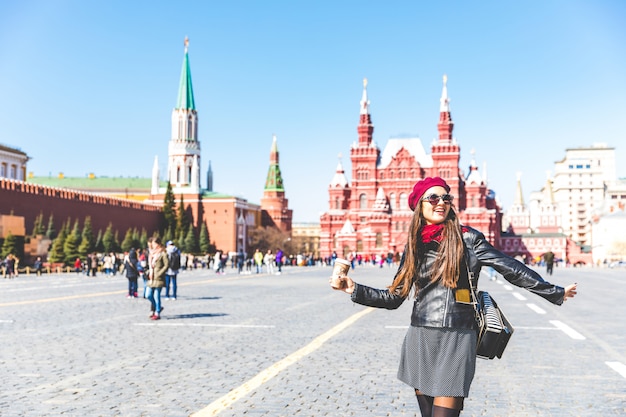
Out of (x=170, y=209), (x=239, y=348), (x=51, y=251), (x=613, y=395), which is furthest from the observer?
(x=170, y=209)

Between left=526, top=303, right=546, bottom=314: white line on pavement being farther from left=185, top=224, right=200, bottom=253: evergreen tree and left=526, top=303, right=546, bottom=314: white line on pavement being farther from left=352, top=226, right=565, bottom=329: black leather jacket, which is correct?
left=185, top=224, right=200, bottom=253: evergreen tree

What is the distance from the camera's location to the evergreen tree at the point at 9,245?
159 feet

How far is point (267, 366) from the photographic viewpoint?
306 inches

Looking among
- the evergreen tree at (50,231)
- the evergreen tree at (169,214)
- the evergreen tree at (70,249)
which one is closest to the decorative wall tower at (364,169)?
the evergreen tree at (169,214)

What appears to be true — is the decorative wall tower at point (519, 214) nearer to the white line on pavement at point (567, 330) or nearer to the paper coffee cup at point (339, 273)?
the white line on pavement at point (567, 330)

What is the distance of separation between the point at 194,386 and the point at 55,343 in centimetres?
361

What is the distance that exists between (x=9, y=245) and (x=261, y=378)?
4641 cm

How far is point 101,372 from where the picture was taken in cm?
731

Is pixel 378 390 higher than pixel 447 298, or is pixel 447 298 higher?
pixel 447 298

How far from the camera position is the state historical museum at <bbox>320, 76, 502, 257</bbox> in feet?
304

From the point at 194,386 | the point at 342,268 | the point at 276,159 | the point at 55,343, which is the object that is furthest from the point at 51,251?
the point at 276,159

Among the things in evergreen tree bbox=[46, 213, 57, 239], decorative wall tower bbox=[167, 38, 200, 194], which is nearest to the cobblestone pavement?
evergreen tree bbox=[46, 213, 57, 239]

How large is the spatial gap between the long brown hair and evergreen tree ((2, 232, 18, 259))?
158 ft

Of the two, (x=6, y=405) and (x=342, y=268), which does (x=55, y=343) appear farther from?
(x=342, y=268)
